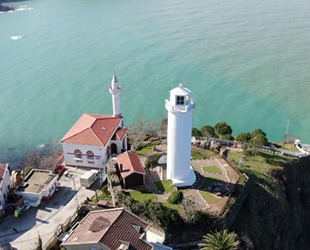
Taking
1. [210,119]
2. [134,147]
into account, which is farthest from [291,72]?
[134,147]

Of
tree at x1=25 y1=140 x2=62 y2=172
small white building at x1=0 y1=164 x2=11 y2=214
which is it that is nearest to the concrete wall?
small white building at x1=0 y1=164 x2=11 y2=214

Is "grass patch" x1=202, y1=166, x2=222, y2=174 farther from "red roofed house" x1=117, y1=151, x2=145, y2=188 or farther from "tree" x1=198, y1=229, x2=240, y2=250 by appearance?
"tree" x1=198, y1=229, x2=240, y2=250

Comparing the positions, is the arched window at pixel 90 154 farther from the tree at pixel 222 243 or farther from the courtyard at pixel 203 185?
the tree at pixel 222 243

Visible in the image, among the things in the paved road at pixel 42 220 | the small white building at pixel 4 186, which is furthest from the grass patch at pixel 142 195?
the small white building at pixel 4 186

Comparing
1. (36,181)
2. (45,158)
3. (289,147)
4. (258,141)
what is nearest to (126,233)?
(36,181)

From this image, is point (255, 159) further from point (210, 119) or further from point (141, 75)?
point (141, 75)

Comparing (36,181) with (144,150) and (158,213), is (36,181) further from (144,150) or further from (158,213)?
(144,150)
